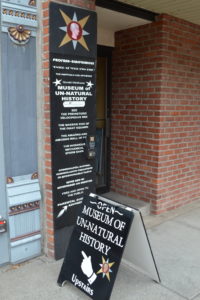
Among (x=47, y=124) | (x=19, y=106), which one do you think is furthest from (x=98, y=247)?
(x=19, y=106)

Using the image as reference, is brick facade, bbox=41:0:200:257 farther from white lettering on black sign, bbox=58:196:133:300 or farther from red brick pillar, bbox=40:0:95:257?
white lettering on black sign, bbox=58:196:133:300

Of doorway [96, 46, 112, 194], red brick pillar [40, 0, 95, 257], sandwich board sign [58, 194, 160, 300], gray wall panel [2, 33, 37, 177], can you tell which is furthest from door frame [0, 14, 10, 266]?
doorway [96, 46, 112, 194]

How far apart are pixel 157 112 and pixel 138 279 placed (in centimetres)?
230

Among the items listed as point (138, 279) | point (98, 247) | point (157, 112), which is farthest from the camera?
point (157, 112)

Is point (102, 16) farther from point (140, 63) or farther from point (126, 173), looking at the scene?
point (126, 173)

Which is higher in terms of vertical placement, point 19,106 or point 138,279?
point 19,106

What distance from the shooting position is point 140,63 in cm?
464

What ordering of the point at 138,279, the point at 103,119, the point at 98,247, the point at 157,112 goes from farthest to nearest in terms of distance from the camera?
1. the point at 103,119
2. the point at 157,112
3. the point at 138,279
4. the point at 98,247

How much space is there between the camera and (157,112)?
14.6 feet

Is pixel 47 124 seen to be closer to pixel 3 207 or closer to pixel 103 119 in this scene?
pixel 3 207

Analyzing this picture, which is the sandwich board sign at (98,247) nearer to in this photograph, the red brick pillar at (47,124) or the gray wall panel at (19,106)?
the red brick pillar at (47,124)

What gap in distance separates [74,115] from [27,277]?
5.40 feet

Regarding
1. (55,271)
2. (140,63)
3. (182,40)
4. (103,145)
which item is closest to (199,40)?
(182,40)

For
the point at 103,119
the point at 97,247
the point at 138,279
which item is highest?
the point at 103,119
